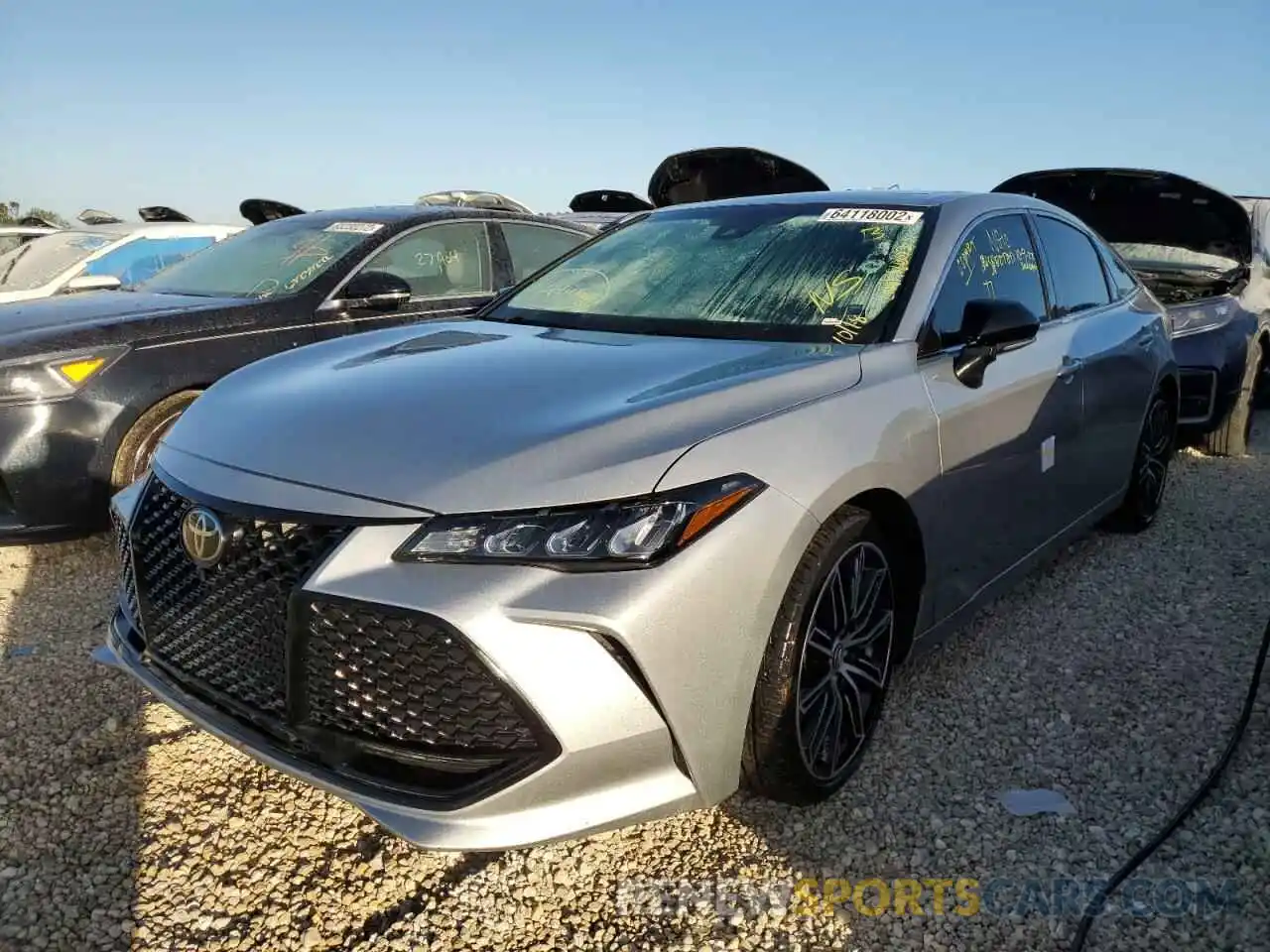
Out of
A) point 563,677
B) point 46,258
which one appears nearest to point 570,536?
point 563,677

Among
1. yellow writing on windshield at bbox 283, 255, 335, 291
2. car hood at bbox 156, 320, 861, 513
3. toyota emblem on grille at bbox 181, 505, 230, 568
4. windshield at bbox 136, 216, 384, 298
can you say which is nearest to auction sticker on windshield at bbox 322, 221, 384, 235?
windshield at bbox 136, 216, 384, 298

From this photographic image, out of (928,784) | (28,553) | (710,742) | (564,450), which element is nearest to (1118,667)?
(928,784)

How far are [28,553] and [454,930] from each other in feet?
10.9

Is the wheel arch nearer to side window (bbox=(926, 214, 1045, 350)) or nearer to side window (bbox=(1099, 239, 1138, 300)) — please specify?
side window (bbox=(926, 214, 1045, 350))

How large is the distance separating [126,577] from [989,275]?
2.76m

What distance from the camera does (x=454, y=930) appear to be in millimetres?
2043

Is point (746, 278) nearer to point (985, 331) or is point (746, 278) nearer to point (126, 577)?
point (985, 331)

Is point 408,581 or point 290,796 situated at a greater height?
point 408,581

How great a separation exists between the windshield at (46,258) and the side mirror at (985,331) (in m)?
6.85

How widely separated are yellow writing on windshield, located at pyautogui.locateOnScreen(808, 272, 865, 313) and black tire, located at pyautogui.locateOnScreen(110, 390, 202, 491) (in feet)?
8.62

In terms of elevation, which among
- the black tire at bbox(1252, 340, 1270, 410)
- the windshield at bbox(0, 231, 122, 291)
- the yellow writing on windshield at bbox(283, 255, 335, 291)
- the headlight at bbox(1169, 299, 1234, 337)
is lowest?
the black tire at bbox(1252, 340, 1270, 410)

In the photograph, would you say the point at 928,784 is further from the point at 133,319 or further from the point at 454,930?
the point at 133,319

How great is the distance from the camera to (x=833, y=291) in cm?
284

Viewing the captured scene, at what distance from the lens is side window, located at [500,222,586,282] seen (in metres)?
5.67
